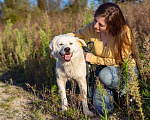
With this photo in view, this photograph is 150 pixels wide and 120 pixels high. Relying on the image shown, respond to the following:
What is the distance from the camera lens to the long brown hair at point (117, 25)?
7.06ft

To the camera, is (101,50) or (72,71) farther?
(101,50)

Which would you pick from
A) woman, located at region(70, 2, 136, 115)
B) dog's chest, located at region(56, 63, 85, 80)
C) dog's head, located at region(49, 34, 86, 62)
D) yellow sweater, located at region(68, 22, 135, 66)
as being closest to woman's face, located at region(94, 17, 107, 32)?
woman, located at region(70, 2, 136, 115)

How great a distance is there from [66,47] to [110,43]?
69 cm

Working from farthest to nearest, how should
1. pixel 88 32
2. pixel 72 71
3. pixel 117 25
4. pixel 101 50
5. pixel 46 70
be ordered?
pixel 46 70 < pixel 88 32 < pixel 101 50 < pixel 72 71 < pixel 117 25

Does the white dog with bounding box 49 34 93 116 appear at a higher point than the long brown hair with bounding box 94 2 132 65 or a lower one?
lower

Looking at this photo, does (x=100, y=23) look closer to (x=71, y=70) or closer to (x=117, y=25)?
(x=117, y=25)

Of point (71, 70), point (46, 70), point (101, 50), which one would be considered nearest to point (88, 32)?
point (101, 50)

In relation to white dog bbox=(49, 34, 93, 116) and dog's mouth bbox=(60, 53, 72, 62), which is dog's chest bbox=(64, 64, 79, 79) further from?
dog's mouth bbox=(60, 53, 72, 62)

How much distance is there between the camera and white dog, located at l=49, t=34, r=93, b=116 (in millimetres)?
2285

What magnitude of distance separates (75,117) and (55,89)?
873 mm

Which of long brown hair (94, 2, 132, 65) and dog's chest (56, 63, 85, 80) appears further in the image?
dog's chest (56, 63, 85, 80)

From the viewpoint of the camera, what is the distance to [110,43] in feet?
7.77

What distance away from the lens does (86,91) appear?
7.79 ft

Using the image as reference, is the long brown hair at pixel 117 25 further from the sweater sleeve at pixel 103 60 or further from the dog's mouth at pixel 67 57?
the dog's mouth at pixel 67 57
